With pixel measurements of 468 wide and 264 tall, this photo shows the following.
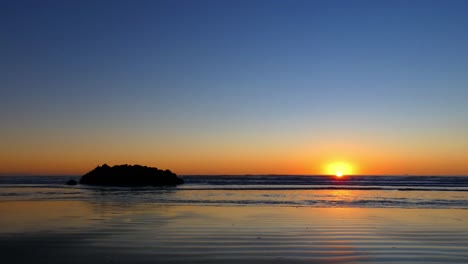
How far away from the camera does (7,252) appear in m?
14.1

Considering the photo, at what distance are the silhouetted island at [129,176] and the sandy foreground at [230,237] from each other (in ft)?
177

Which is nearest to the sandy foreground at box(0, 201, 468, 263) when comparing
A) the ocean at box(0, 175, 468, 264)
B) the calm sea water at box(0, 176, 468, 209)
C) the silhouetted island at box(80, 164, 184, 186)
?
the ocean at box(0, 175, 468, 264)

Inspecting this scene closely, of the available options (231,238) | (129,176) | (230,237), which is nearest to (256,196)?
(230,237)

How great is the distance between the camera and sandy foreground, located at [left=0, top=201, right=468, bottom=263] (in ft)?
44.0

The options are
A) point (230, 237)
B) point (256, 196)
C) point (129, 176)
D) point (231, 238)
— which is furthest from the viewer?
point (129, 176)

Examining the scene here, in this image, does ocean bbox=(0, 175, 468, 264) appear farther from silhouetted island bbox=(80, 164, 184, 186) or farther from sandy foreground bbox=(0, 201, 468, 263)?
silhouetted island bbox=(80, 164, 184, 186)

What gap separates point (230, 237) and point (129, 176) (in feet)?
218

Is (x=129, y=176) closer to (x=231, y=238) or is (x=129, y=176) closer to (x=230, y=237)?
(x=230, y=237)

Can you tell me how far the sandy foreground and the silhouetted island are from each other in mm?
53918

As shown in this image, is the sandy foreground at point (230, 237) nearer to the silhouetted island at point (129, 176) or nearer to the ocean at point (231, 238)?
the ocean at point (231, 238)

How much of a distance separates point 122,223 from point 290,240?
8.87 metres

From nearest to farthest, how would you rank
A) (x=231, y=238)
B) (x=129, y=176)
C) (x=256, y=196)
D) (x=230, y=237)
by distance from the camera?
(x=231, y=238) → (x=230, y=237) → (x=256, y=196) → (x=129, y=176)

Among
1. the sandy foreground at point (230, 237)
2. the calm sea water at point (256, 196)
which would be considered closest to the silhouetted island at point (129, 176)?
the calm sea water at point (256, 196)

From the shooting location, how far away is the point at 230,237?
56.0 ft
